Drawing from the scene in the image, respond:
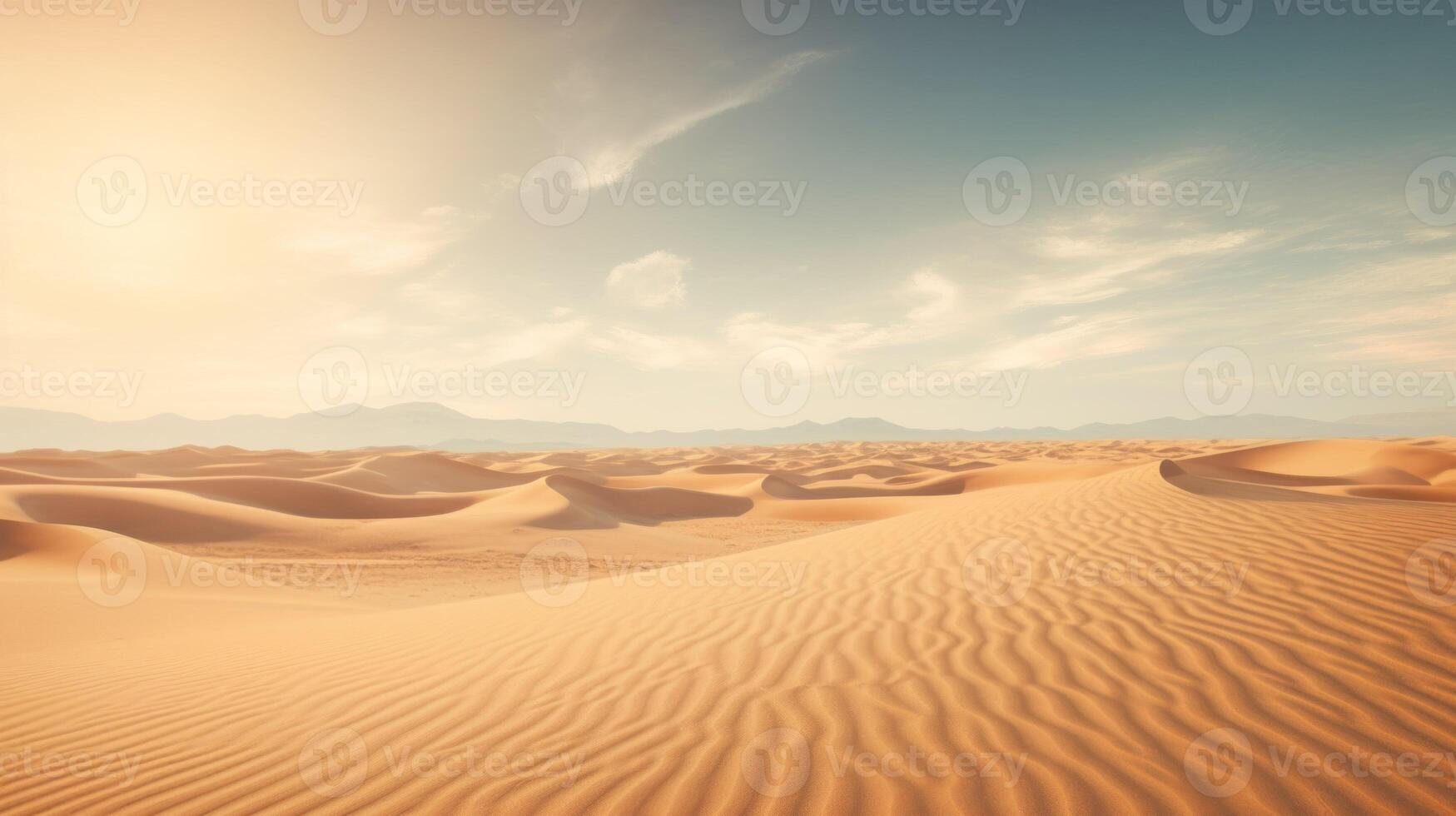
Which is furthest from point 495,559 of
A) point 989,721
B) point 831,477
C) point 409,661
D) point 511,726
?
point 831,477

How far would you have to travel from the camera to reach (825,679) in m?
3.76

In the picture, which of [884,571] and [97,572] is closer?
[884,571]

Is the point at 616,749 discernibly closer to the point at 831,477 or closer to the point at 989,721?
the point at 989,721

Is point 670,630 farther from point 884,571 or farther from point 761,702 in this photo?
point 884,571

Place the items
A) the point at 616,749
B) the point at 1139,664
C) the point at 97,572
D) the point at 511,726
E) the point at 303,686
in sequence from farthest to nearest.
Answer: the point at 97,572
the point at 303,686
the point at 1139,664
the point at 511,726
the point at 616,749

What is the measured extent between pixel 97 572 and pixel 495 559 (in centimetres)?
602

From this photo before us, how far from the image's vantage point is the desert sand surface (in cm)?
270

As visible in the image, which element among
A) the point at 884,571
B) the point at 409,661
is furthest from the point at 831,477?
the point at 409,661

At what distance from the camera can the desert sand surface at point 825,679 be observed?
2.70 meters

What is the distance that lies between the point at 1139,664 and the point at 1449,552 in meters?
3.92

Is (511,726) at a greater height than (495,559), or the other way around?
(511,726)

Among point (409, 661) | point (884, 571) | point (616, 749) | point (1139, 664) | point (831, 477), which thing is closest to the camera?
point (616, 749)

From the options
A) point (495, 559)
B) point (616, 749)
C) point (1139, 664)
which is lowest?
point (495, 559)

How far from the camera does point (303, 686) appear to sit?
4.24m
